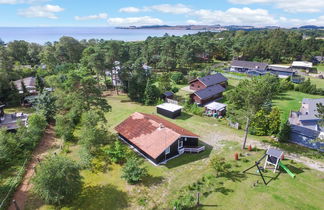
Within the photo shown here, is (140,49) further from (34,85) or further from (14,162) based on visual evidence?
(14,162)

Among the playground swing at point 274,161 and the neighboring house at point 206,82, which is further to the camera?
the neighboring house at point 206,82

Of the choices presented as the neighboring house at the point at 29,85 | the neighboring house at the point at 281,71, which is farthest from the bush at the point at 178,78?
the neighboring house at the point at 29,85

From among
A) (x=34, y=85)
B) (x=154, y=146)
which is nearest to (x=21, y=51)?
(x=34, y=85)

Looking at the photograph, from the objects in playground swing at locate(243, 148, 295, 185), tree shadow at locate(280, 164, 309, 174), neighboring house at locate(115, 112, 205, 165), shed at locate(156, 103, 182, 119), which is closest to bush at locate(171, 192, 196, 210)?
neighboring house at locate(115, 112, 205, 165)

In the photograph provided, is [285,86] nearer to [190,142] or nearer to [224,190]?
[190,142]

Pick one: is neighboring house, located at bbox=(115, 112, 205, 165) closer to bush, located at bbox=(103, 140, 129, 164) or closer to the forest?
the forest

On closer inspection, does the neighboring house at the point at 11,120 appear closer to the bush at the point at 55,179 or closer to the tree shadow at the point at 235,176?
the bush at the point at 55,179

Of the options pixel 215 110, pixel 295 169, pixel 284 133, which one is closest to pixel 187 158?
pixel 295 169
